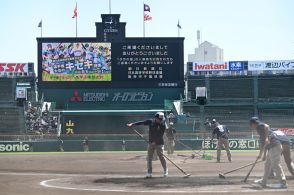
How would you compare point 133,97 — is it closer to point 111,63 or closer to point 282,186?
point 111,63

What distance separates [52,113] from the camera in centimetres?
4775

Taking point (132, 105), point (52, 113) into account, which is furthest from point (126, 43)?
point (52, 113)

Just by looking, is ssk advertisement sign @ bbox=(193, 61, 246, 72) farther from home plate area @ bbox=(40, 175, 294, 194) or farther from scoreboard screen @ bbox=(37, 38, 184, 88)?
home plate area @ bbox=(40, 175, 294, 194)

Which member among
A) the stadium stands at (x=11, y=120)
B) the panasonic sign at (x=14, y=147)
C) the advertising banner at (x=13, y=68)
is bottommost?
the panasonic sign at (x=14, y=147)

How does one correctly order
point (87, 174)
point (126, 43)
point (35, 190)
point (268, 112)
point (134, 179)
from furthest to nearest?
point (268, 112)
point (126, 43)
point (87, 174)
point (134, 179)
point (35, 190)

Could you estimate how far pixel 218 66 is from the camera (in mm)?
52812

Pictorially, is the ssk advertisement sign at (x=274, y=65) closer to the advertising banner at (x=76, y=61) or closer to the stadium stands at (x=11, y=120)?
the advertising banner at (x=76, y=61)

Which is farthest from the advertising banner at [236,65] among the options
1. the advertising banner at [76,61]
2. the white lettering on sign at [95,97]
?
the advertising banner at [76,61]

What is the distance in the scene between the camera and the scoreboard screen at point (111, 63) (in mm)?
43094

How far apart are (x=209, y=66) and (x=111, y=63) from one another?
12.4 meters

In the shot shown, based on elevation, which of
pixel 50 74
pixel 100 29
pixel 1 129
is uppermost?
pixel 100 29

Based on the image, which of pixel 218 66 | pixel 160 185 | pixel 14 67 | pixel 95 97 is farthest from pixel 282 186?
pixel 14 67

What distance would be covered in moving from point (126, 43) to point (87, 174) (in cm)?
2682

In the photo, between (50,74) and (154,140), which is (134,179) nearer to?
(154,140)
